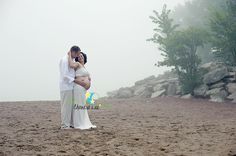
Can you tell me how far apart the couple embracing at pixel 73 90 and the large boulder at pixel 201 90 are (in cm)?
1055

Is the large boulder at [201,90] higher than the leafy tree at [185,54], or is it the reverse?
the leafy tree at [185,54]

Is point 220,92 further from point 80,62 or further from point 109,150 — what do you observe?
point 109,150

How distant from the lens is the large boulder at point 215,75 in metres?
16.9

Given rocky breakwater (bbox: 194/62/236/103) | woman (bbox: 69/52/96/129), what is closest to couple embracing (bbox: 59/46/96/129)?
woman (bbox: 69/52/96/129)

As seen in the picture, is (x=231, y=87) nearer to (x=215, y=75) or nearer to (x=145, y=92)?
(x=215, y=75)

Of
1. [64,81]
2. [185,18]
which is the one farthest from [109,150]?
[185,18]

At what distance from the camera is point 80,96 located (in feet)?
26.5

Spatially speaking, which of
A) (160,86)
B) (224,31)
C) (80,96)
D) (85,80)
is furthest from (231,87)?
(80,96)

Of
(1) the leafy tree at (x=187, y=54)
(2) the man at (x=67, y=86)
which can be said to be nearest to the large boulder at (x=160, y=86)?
(1) the leafy tree at (x=187, y=54)

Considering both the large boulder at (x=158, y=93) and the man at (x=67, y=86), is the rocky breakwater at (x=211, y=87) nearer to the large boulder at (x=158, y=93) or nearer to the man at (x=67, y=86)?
the large boulder at (x=158, y=93)

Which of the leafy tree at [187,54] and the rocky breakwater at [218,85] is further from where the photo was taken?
the leafy tree at [187,54]

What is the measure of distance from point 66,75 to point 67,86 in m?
0.30

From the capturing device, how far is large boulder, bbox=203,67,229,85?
55.5ft

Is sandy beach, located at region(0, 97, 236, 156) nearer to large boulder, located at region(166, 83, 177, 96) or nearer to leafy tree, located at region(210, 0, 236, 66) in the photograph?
leafy tree, located at region(210, 0, 236, 66)
